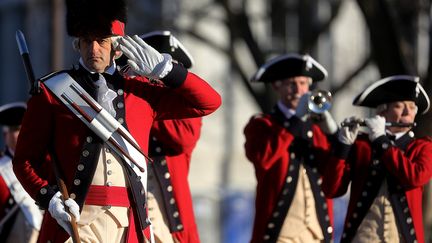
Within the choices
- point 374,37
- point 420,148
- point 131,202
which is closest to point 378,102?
point 420,148

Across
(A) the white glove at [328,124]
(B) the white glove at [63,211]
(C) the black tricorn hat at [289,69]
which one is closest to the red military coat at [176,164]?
(C) the black tricorn hat at [289,69]

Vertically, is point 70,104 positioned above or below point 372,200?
above

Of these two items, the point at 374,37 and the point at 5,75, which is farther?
the point at 5,75

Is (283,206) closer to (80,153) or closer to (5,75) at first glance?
(80,153)

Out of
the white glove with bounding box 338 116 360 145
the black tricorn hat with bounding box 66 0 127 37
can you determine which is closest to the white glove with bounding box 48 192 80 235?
the black tricorn hat with bounding box 66 0 127 37

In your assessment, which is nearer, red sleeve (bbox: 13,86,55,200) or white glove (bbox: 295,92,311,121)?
red sleeve (bbox: 13,86,55,200)

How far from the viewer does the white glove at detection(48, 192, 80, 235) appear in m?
7.44

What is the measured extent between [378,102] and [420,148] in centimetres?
44

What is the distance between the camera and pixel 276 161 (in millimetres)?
10094

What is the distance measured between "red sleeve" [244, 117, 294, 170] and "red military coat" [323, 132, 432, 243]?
0.52 m

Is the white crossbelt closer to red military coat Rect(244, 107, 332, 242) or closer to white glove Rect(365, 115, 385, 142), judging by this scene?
white glove Rect(365, 115, 385, 142)

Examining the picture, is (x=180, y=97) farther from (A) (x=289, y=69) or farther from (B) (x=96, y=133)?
(A) (x=289, y=69)

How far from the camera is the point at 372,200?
31.2ft

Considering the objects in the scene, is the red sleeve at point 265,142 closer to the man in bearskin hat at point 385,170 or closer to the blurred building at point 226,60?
the man in bearskin hat at point 385,170
